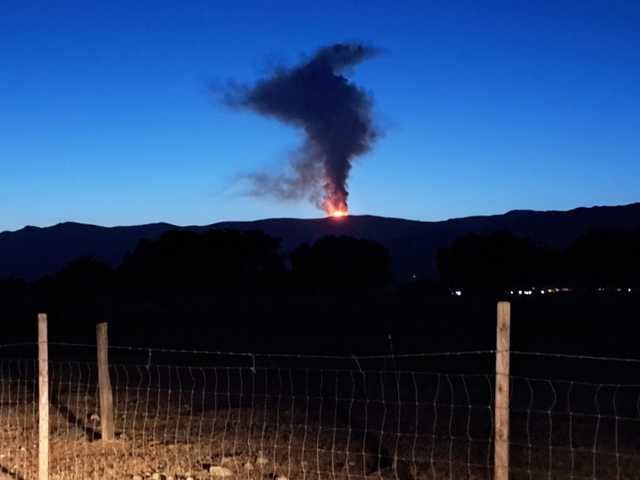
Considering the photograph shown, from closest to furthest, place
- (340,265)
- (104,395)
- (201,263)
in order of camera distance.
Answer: (104,395)
(201,263)
(340,265)

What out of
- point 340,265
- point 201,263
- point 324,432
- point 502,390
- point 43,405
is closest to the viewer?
point 502,390

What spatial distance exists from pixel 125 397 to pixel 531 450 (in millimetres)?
6997

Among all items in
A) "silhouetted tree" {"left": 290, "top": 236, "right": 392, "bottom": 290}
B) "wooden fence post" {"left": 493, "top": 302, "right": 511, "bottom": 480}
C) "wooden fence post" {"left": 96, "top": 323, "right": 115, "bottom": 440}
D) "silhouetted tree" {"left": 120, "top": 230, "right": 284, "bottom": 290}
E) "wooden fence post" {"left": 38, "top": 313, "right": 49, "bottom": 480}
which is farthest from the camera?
"silhouetted tree" {"left": 290, "top": 236, "right": 392, "bottom": 290}

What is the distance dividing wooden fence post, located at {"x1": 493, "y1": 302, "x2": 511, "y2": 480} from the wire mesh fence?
1.96 meters

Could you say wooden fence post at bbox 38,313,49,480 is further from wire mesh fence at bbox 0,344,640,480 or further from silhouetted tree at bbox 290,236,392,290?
silhouetted tree at bbox 290,236,392,290

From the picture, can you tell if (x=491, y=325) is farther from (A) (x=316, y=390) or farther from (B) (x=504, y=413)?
(B) (x=504, y=413)

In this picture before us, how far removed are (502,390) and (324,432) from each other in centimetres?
517

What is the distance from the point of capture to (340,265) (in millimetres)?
49656

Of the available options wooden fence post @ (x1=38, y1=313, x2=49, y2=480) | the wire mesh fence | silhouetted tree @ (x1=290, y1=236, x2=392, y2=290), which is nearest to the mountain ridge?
silhouetted tree @ (x1=290, y1=236, x2=392, y2=290)

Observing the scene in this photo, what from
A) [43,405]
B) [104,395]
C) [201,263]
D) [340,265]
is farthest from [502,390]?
[340,265]

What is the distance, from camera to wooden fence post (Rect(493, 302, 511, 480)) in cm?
609

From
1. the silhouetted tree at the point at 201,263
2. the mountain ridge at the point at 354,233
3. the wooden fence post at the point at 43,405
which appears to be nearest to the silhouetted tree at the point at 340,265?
the silhouetted tree at the point at 201,263

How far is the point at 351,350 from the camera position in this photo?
2298 centimetres

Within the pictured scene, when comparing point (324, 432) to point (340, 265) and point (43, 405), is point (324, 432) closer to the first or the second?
point (43, 405)
